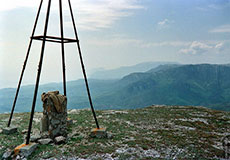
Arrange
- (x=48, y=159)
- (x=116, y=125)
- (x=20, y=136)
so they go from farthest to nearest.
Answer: (x=116, y=125) < (x=20, y=136) < (x=48, y=159)

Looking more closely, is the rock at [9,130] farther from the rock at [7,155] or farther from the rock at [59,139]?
the rock at [59,139]

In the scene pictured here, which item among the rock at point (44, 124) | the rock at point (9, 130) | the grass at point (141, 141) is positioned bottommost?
the grass at point (141, 141)

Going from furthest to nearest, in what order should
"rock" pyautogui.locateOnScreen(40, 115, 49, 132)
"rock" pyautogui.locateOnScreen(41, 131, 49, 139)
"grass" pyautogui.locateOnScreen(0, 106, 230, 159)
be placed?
1. "rock" pyautogui.locateOnScreen(40, 115, 49, 132)
2. "rock" pyautogui.locateOnScreen(41, 131, 49, 139)
3. "grass" pyautogui.locateOnScreen(0, 106, 230, 159)

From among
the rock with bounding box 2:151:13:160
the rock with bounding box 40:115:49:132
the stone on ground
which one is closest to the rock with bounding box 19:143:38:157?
the stone on ground

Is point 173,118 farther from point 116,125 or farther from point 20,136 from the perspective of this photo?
point 20,136

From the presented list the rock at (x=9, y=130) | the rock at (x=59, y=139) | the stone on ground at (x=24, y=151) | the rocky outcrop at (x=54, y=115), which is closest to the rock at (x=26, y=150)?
the stone on ground at (x=24, y=151)

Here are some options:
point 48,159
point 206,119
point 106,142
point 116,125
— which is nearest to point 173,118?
point 206,119

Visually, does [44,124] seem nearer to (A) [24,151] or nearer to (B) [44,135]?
(B) [44,135]

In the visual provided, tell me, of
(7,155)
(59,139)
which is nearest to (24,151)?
(7,155)

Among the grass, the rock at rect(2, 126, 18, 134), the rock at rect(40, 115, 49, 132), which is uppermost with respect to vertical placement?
the rock at rect(40, 115, 49, 132)

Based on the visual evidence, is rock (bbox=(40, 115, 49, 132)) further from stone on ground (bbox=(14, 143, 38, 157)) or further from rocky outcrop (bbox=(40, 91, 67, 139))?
stone on ground (bbox=(14, 143, 38, 157))

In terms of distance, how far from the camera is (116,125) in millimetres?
19625

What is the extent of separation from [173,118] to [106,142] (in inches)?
506

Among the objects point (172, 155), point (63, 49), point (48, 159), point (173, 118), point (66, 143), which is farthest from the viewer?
point (173, 118)
